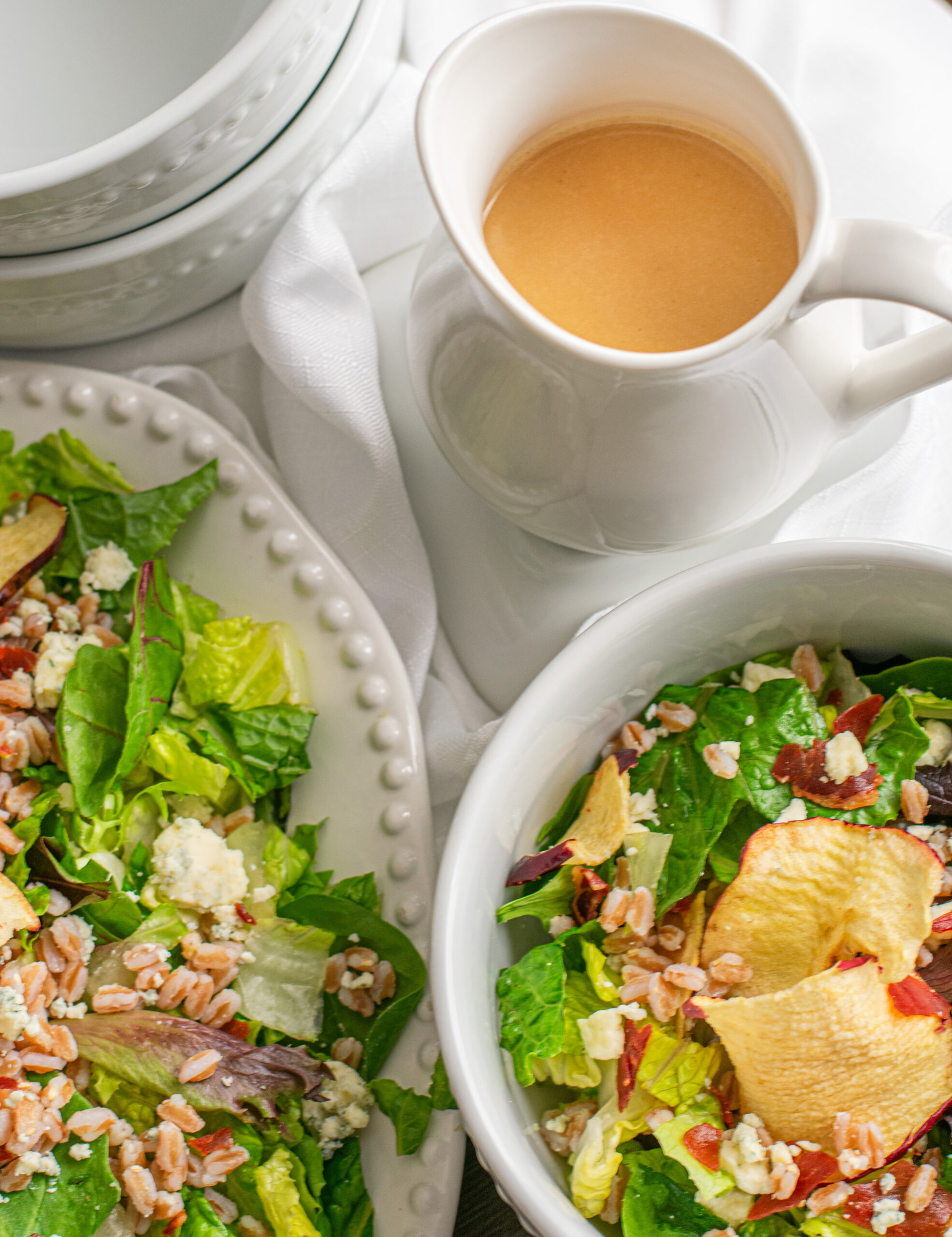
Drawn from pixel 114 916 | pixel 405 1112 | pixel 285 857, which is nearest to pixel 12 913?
pixel 114 916

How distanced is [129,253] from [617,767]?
53cm

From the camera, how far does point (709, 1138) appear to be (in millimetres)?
729

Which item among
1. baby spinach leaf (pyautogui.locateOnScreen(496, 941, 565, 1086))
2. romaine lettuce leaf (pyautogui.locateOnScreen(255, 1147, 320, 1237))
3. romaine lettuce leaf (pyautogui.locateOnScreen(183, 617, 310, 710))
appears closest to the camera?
baby spinach leaf (pyautogui.locateOnScreen(496, 941, 565, 1086))

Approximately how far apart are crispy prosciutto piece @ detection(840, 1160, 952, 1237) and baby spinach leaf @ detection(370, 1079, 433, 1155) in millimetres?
281

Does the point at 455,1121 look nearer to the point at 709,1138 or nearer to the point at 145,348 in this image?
the point at 709,1138

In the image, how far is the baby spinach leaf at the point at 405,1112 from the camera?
0.86 m

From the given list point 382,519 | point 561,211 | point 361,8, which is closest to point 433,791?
point 382,519

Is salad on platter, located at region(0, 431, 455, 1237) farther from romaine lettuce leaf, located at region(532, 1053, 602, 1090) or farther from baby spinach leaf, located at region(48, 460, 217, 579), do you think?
romaine lettuce leaf, located at region(532, 1053, 602, 1090)

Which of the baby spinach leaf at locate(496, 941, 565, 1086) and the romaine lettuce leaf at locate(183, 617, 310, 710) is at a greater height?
the romaine lettuce leaf at locate(183, 617, 310, 710)

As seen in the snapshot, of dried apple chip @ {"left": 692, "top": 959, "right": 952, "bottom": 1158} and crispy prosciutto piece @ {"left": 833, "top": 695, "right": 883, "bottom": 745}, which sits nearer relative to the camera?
dried apple chip @ {"left": 692, "top": 959, "right": 952, "bottom": 1158}

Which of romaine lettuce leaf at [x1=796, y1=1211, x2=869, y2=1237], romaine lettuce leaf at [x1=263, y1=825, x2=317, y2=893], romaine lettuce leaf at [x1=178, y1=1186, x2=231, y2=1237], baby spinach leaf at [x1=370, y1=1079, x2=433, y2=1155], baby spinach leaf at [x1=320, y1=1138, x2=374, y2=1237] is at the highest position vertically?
romaine lettuce leaf at [x1=263, y1=825, x2=317, y2=893]

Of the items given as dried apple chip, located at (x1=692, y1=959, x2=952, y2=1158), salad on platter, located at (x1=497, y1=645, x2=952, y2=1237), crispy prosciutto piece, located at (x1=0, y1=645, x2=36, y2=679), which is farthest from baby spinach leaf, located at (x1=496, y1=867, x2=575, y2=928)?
crispy prosciutto piece, located at (x1=0, y1=645, x2=36, y2=679)

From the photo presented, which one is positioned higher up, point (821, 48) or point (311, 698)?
point (821, 48)

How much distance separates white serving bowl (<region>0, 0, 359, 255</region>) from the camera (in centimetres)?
78
